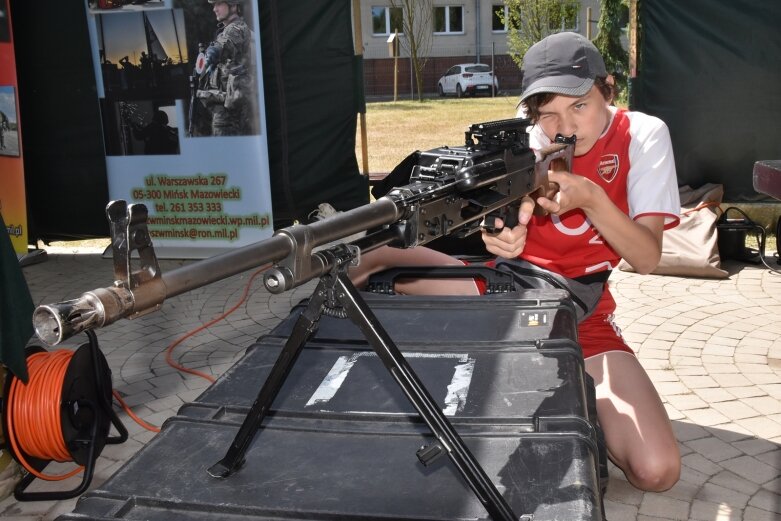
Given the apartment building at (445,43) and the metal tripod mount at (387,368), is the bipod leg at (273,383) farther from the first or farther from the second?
the apartment building at (445,43)

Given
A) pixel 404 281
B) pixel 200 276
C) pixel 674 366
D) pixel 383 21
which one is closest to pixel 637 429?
pixel 404 281

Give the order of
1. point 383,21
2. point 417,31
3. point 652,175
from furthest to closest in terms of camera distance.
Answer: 1. point 383,21
2. point 417,31
3. point 652,175

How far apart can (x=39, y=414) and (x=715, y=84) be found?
6.25m

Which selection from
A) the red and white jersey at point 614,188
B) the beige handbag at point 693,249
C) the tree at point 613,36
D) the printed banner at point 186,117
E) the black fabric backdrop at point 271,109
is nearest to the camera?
the red and white jersey at point 614,188

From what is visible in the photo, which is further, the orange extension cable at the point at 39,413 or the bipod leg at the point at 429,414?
the orange extension cable at the point at 39,413

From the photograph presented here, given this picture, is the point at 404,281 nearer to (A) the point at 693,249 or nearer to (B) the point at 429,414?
(B) the point at 429,414

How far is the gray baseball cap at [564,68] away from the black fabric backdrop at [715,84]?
452 centimetres

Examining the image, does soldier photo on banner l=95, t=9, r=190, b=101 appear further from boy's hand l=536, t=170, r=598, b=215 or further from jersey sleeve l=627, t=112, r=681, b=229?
boy's hand l=536, t=170, r=598, b=215

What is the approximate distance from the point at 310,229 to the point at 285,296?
4730 mm

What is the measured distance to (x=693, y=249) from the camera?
6.24 metres

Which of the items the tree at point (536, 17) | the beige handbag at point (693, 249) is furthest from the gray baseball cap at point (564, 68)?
the tree at point (536, 17)

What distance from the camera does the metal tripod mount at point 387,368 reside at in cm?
175

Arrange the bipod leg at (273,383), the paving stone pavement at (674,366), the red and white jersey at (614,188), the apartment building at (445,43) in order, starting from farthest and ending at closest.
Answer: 1. the apartment building at (445,43)
2. the paving stone pavement at (674,366)
3. the red and white jersey at (614,188)
4. the bipod leg at (273,383)

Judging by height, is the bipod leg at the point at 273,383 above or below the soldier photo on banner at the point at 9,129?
below
